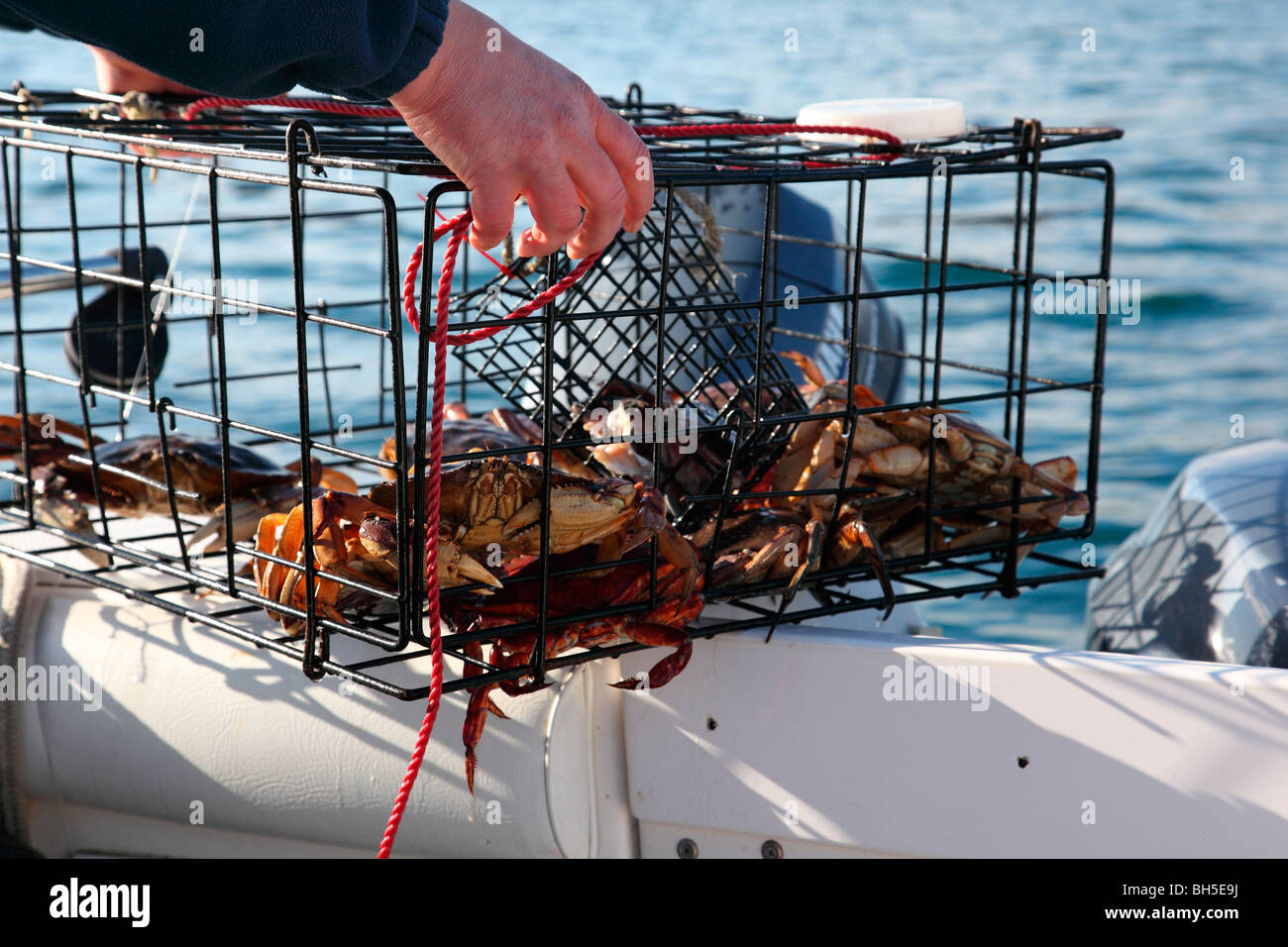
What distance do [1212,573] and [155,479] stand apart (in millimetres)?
1321

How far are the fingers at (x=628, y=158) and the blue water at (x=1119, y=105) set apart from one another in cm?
7

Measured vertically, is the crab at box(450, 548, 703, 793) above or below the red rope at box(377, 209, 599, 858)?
below

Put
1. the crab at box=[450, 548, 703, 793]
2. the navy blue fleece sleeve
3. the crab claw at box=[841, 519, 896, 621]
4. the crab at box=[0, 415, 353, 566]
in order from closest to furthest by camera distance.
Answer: the navy blue fleece sleeve
the crab at box=[450, 548, 703, 793]
the crab claw at box=[841, 519, 896, 621]
the crab at box=[0, 415, 353, 566]

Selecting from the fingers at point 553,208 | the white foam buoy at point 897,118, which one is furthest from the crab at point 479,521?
the white foam buoy at point 897,118

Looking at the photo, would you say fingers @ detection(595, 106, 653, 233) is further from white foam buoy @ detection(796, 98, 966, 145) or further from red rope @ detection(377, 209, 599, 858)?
white foam buoy @ detection(796, 98, 966, 145)

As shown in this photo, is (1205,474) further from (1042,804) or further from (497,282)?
(497,282)

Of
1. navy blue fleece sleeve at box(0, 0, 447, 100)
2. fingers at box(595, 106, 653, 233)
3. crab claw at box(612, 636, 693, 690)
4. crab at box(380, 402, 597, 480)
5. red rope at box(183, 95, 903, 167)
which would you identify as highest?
red rope at box(183, 95, 903, 167)

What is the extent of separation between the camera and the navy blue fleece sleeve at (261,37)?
873 millimetres

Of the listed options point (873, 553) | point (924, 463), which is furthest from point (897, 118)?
point (873, 553)

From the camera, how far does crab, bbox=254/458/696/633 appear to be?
1.17m

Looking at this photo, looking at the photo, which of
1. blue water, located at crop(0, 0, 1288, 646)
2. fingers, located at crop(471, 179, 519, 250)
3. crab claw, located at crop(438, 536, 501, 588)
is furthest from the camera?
blue water, located at crop(0, 0, 1288, 646)

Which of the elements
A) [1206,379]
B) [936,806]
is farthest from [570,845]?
[1206,379]

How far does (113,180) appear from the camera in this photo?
8.24 m

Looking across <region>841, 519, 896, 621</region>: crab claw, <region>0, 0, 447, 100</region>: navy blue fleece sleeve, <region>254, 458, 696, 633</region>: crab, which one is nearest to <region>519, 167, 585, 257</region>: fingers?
<region>0, 0, 447, 100</region>: navy blue fleece sleeve
